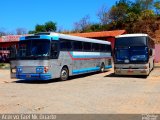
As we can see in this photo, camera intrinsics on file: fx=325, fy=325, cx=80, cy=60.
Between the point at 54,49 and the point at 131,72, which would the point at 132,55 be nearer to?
the point at 131,72

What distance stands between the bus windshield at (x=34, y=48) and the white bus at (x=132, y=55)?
215 inches

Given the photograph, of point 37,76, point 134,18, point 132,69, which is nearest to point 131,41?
point 132,69

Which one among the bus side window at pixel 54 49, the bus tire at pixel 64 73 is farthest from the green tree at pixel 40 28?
the bus side window at pixel 54 49

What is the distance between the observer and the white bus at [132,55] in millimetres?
20844

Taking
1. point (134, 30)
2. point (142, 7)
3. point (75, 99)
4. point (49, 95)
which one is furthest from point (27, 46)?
point (142, 7)

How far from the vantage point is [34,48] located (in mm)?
18359

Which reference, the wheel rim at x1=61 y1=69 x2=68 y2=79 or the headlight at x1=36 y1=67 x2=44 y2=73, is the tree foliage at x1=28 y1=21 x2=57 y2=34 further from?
the headlight at x1=36 y1=67 x2=44 y2=73

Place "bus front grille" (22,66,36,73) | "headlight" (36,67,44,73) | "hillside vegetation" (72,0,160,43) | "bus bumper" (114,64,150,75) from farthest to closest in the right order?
"hillside vegetation" (72,0,160,43)
"bus bumper" (114,64,150,75)
"bus front grille" (22,66,36,73)
"headlight" (36,67,44,73)

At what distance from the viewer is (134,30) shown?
→ 54062 mm

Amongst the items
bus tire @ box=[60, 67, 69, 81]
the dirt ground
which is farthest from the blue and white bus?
the dirt ground

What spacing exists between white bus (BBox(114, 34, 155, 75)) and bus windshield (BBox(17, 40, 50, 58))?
17.9 ft

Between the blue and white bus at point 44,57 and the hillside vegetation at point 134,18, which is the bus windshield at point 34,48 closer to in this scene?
the blue and white bus at point 44,57

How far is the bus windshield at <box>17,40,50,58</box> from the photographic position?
1817 cm

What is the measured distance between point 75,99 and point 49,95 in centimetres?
163
